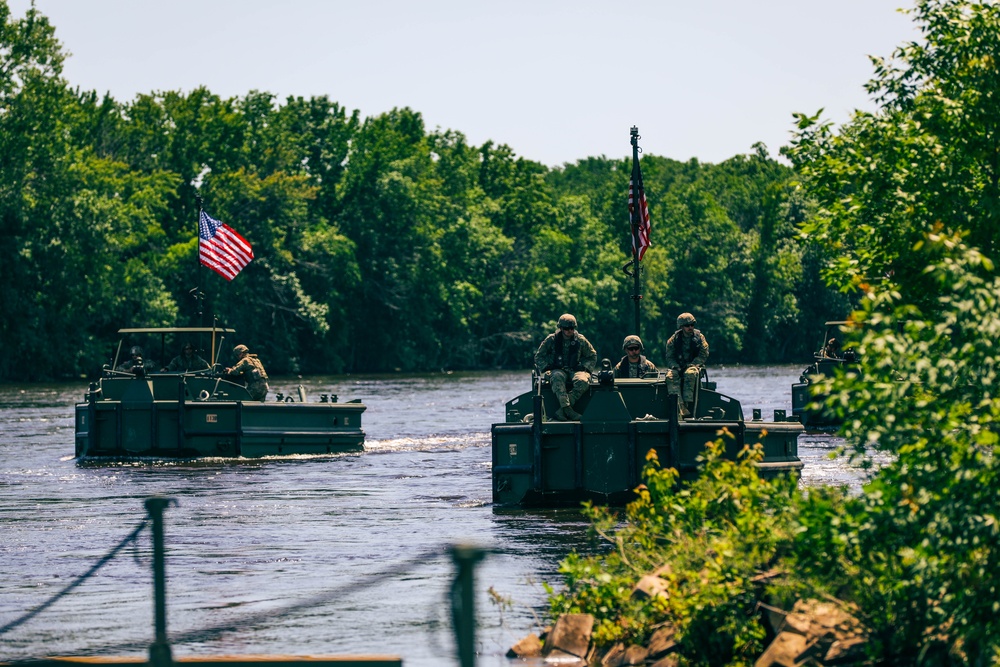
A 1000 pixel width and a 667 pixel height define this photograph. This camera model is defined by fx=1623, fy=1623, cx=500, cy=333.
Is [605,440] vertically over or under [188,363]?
under

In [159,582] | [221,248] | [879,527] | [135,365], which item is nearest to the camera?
[159,582]

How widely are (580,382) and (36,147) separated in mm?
50379

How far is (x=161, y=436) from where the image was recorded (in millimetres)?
29750

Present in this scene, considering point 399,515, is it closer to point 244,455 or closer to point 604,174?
point 244,455

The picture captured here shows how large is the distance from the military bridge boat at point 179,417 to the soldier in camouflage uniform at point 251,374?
0.16 metres

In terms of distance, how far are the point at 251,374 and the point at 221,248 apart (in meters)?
4.39

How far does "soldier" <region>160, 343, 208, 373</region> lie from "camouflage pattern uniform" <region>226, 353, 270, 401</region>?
1.79ft

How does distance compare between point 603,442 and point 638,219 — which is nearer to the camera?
point 603,442

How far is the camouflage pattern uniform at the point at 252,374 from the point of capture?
30594 millimetres

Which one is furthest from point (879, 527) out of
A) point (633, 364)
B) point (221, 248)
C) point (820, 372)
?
point (820, 372)

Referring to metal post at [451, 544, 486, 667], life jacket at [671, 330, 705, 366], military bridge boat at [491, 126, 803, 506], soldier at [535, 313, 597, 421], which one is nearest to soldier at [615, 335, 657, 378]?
military bridge boat at [491, 126, 803, 506]

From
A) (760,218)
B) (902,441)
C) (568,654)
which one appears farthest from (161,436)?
(760,218)

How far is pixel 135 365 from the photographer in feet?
98.6

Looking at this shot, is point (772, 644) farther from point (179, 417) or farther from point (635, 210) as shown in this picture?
point (179, 417)
